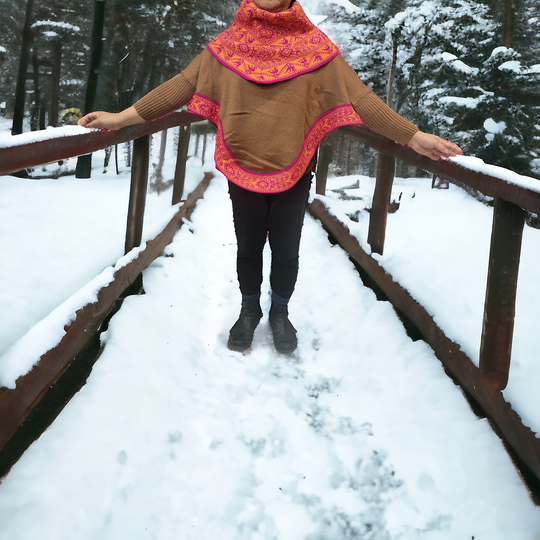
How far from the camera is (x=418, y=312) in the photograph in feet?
8.46

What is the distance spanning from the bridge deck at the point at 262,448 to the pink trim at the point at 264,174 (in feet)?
3.10

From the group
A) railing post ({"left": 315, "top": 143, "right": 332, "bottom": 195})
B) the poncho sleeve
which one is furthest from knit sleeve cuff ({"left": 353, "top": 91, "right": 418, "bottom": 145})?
railing post ({"left": 315, "top": 143, "right": 332, "bottom": 195})

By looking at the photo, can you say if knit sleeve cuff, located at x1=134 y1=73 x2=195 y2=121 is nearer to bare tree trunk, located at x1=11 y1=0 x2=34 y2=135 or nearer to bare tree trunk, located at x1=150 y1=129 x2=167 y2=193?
bare tree trunk, located at x1=150 y1=129 x2=167 y2=193

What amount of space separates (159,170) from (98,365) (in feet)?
7.09

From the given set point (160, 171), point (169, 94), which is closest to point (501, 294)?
point (169, 94)

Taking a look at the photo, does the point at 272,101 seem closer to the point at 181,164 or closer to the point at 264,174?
the point at 264,174

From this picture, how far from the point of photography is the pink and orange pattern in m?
1.95

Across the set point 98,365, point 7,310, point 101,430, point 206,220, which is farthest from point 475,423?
point 206,220

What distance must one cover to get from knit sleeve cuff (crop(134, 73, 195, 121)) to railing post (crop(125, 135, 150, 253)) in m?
1.00

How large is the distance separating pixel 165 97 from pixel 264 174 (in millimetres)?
581

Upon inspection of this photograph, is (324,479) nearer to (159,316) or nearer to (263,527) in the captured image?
(263,527)

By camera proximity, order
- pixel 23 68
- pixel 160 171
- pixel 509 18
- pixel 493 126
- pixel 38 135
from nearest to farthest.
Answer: pixel 38 135 → pixel 160 171 → pixel 493 126 → pixel 509 18 → pixel 23 68

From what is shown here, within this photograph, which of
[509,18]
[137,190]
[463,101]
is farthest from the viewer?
[509,18]

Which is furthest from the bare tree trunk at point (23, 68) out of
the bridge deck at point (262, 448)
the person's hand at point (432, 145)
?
the person's hand at point (432, 145)
